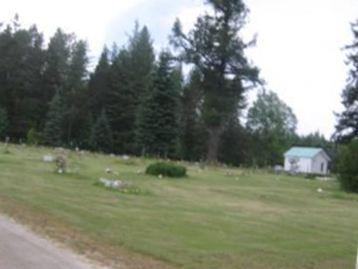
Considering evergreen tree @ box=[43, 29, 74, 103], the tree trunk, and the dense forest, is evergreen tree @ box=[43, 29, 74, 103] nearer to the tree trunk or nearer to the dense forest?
the dense forest

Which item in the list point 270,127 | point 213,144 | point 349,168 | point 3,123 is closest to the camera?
point 349,168

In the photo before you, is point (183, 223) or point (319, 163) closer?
point (183, 223)

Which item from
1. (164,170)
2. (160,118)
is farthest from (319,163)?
(164,170)

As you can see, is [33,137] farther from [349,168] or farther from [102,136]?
[349,168]

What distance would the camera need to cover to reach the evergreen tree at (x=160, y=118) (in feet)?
197

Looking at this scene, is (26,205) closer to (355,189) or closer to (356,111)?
(355,189)

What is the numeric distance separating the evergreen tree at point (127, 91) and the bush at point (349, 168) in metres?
33.7

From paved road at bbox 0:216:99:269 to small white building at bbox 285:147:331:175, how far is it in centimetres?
7170

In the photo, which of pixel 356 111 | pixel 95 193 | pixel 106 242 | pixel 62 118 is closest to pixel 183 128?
pixel 62 118

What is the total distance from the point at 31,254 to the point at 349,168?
948 inches

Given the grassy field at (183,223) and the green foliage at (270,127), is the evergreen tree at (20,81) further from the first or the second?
the grassy field at (183,223)

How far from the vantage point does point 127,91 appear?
73.4 metres

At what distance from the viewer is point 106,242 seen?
11.3 metres

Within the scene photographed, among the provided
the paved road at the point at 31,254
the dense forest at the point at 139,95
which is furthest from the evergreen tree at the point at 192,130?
the paved road at the point at 31,254
